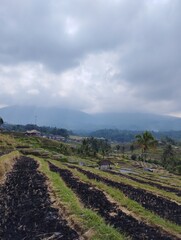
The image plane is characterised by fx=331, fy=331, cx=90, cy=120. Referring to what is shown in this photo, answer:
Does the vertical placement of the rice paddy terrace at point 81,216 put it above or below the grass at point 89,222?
below

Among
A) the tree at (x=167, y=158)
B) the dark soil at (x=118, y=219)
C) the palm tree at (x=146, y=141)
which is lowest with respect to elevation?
the tree at (x=167, y=158)

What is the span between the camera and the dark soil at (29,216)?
13.0m

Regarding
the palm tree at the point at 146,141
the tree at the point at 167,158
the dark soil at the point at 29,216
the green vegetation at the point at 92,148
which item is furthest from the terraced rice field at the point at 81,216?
the tree at the point at 167,158

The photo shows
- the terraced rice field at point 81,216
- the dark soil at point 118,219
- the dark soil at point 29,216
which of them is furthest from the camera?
the dark soil at point 118,219

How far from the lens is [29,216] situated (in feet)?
52.6

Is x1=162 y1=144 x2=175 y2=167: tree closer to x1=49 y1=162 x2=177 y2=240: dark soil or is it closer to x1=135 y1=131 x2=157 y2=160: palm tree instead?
x1=135 y1=131 x2=157 y2=160: palm tree

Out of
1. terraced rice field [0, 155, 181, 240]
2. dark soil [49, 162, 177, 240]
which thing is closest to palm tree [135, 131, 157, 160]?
terraced rice field [0, 155, 181, 240]

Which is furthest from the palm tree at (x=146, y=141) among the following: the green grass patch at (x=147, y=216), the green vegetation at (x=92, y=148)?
the green grass patch at (x=147, y=216)

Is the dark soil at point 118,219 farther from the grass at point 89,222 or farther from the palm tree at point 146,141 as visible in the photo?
the palm tree at point 146,141

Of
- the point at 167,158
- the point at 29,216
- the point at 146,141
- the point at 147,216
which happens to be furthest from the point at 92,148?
the point at 29,216

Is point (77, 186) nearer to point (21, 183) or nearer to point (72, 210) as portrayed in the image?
point (21, 183)

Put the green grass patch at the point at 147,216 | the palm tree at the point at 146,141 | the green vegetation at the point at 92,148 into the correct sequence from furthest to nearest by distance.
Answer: the green vegetation at the point at 92,148 < the palm tree at the point at 146,141 < the green grass patch at the point at 147,216

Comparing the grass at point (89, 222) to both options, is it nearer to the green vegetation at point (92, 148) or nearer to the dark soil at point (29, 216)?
the dark soil at point (29, 216)

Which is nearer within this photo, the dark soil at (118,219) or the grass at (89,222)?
the grass at (89,222)
